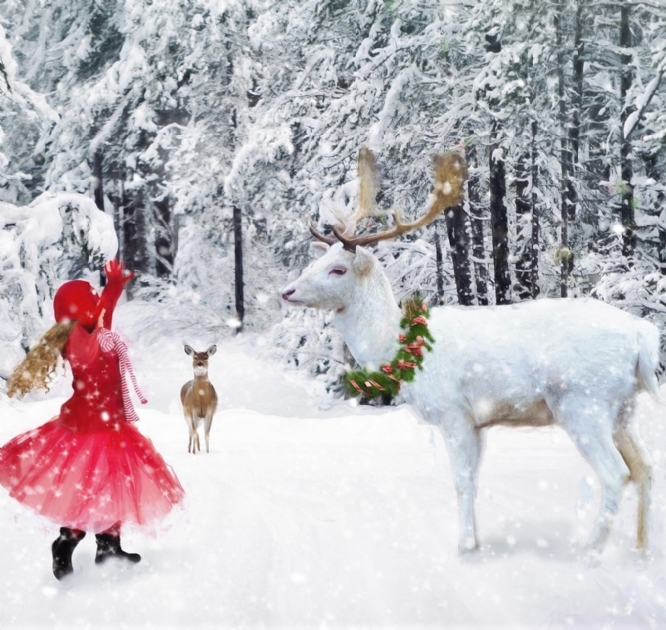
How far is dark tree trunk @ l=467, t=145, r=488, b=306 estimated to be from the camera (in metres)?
10.7

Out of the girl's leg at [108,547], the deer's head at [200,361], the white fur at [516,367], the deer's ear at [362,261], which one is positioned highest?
the deer's ear at [362,261]

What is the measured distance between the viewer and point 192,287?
61.1ft

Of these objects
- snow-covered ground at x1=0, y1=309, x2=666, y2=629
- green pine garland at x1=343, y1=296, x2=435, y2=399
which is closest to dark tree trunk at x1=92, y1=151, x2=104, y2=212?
snow-covered ground at x1=0, y1=309, x2=666, y2=629

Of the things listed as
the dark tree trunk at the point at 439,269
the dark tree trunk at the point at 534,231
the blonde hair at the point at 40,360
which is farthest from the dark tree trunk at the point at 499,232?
the blonde hair at the point at 40,360

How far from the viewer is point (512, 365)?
12.6 ft

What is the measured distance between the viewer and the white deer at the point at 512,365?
12.1 feet

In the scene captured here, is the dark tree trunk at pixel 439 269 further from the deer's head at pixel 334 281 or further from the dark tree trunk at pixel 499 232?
the deer's head at pixel 334 281

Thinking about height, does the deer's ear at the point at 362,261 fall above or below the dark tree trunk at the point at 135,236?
above

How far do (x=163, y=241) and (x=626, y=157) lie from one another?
43.5ft

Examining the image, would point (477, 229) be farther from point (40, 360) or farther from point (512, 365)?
point (40, 360)

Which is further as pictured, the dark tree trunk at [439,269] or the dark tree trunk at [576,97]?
the dark tree trunk at [439,269]

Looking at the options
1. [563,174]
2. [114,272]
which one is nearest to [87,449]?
[114,272]

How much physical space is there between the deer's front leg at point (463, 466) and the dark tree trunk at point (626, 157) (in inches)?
257

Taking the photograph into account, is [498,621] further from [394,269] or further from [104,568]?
[394,269]
